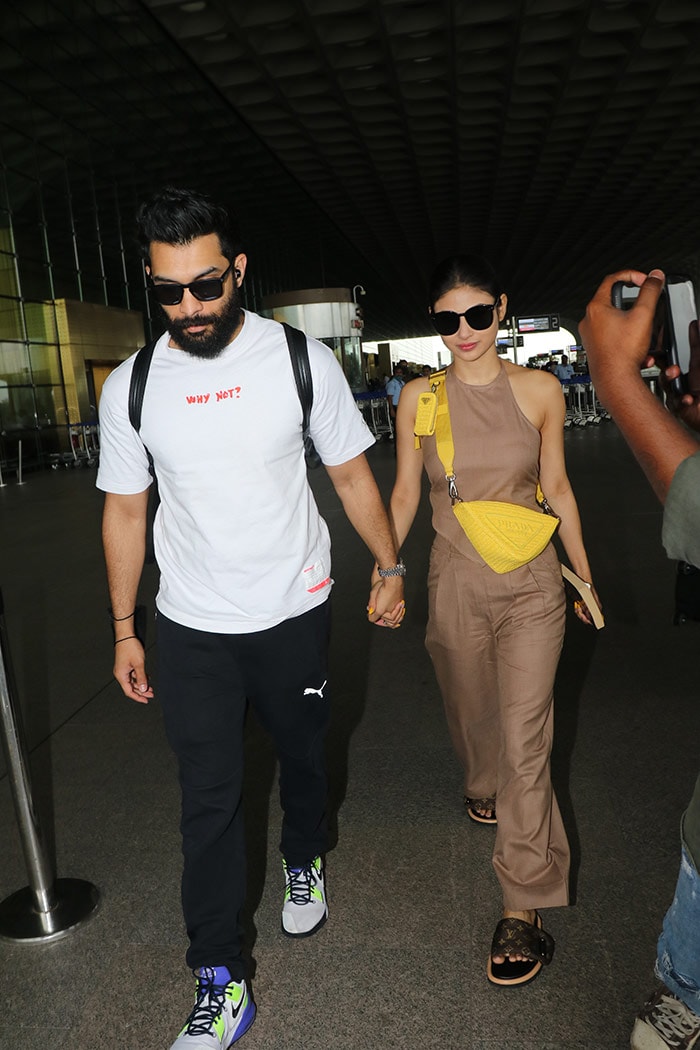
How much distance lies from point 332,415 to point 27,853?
1.47 m

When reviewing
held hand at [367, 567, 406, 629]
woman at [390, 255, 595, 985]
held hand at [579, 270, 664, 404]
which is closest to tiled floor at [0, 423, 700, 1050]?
woman at [390, 255, 595, 985]

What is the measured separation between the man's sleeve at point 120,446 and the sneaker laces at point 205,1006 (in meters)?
1.12

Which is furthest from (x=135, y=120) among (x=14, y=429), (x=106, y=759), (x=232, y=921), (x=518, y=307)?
(x=518, y=307)

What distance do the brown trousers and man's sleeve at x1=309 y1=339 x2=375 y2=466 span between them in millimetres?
452

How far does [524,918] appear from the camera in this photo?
2166 millimetres

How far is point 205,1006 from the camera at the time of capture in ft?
6.34

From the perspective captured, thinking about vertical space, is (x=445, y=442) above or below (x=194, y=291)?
below

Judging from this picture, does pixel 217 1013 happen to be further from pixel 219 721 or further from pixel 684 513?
pixel 684 513

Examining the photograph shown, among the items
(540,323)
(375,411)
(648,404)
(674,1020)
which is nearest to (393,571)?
(674,1020)

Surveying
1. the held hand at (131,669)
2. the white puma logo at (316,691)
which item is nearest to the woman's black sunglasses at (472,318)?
the white puma logo at (316,691)

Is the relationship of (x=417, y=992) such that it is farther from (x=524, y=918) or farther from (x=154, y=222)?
(x=154, y=222)

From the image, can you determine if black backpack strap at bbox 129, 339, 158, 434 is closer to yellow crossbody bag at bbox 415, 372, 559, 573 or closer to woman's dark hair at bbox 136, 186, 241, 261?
woman's dark hair at bbox 136, 186, 241, 261

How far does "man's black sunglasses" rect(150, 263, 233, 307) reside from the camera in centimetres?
197

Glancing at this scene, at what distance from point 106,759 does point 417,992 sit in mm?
1888
